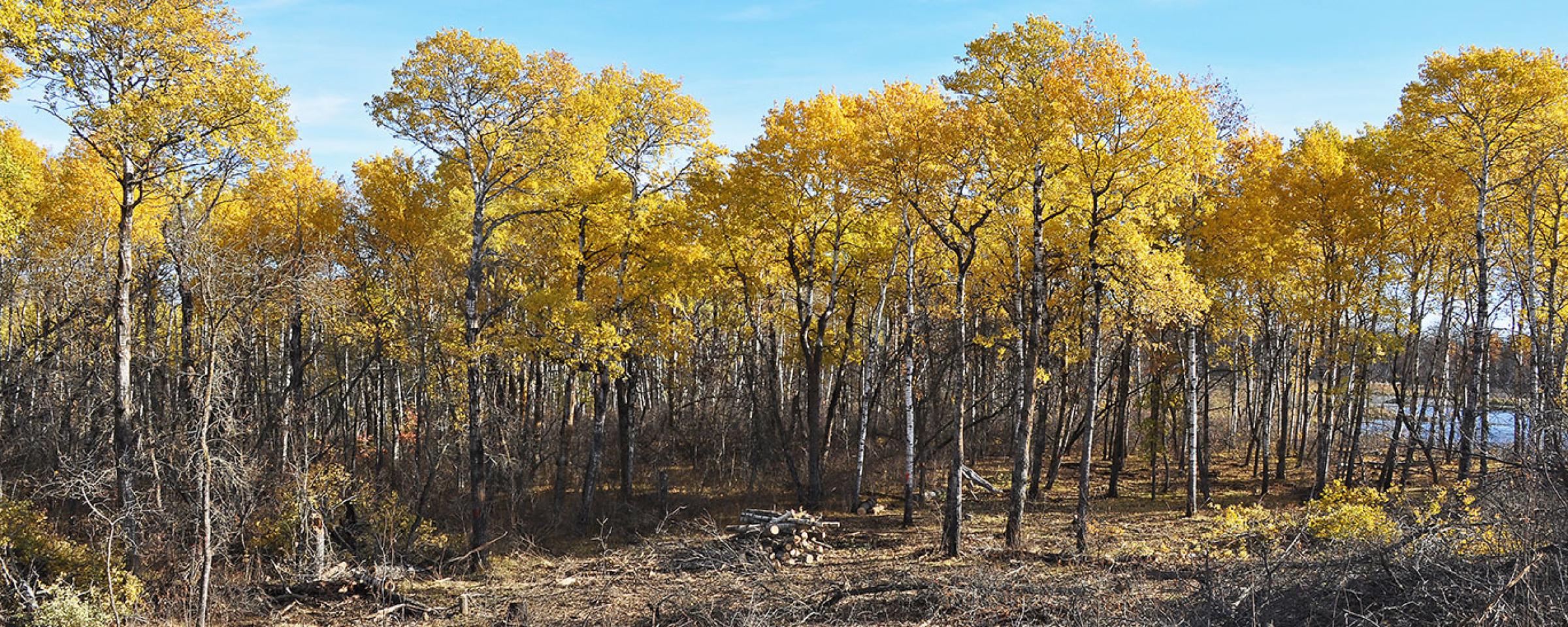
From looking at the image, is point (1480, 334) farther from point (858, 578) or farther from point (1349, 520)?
point (858, 578)

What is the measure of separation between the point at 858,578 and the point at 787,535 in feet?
11.5

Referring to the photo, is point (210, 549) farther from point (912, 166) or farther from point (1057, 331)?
point (1057, 331)

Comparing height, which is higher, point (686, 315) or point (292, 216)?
point (292, 216)

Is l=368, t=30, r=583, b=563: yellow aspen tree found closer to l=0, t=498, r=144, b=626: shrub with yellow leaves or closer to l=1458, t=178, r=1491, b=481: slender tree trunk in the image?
l=0, t=498, r=144, b=626: shrub with yellow leaves

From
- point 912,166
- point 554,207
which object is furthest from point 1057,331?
point 554,207

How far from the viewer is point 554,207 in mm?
16844

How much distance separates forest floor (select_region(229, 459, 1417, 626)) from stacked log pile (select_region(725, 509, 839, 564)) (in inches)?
15.3

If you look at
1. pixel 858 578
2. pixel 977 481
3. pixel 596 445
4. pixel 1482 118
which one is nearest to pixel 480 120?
pixel 596 445

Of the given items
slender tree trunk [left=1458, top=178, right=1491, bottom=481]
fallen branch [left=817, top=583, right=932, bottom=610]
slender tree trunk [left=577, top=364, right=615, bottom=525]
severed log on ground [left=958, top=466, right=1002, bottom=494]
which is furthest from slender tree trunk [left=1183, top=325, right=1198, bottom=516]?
slender tree trunk [left=577, top=364, right=615, bottom=525]

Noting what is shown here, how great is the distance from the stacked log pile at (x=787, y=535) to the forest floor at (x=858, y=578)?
1.28ft

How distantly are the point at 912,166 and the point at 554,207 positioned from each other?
22.9 ft

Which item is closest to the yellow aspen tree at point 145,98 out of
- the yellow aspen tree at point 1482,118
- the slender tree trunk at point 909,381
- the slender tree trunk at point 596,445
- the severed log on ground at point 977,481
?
the slender tree trunk at point 596,445

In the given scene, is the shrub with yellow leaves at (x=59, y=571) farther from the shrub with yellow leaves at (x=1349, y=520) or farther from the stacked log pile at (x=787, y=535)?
the shrub with yellow leaves at (x=1349, y=520)

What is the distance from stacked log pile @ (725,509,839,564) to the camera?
15719 millimetres
